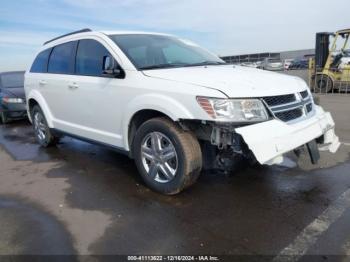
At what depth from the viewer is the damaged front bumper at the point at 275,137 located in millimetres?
3029

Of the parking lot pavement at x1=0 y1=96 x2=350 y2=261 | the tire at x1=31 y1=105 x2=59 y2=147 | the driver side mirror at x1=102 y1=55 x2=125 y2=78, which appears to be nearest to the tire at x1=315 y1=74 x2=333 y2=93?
the parking lot pavement at x1=0 y1=96 x2=350 y2=261

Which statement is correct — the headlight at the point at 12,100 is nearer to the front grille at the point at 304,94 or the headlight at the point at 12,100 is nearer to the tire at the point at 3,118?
the tire at the point at 3,118

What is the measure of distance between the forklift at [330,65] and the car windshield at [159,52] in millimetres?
11762

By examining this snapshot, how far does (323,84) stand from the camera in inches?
595

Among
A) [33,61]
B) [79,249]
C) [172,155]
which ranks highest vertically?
[33,61]

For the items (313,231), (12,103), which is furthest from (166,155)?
(12,103)

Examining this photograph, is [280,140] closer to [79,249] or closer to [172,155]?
[172,155]

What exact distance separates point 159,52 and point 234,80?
54.4 inches

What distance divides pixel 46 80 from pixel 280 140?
13.5 ft

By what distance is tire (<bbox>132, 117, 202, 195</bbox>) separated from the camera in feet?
11.4

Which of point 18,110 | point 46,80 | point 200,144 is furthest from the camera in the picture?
point 18,110

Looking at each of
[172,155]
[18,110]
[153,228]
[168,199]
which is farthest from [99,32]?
[18,110]

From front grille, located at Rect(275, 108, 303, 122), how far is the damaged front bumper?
0.26 feet

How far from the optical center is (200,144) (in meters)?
3.74
